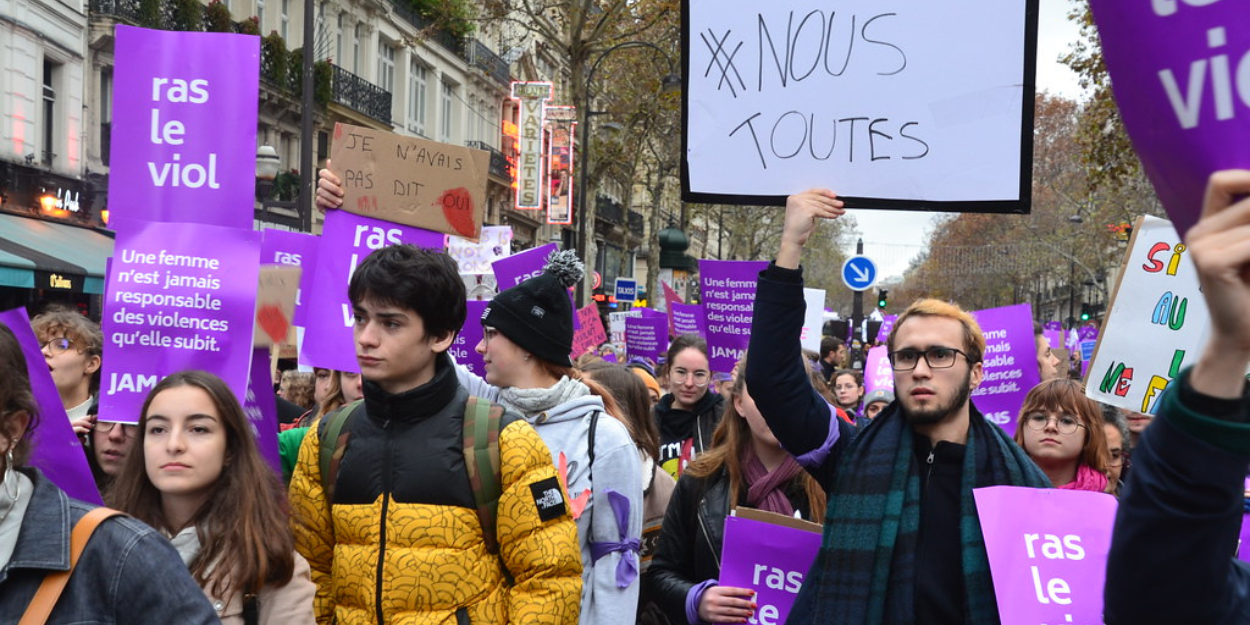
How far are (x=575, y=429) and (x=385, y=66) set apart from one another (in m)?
32.6

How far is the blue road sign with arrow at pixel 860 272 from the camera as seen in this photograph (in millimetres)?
17250

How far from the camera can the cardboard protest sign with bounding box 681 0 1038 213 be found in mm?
2932

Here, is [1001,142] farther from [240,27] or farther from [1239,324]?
[240,27]

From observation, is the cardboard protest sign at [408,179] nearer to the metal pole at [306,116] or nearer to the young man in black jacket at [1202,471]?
the young man in black jacket at [1202,471]

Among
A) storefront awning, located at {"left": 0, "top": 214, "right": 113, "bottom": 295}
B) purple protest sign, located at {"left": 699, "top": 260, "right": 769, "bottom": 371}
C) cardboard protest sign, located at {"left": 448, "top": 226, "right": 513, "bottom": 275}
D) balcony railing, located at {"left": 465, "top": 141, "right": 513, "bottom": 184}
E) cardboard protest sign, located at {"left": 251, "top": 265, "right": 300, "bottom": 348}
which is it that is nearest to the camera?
cardboard protest sign, located at {"left": 251, "top": 265, "right": 300, "bottom": 348}

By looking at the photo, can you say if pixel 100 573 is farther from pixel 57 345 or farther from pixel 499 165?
pixel 499 165

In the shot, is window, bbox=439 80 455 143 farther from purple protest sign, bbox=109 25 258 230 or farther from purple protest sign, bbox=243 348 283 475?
purple protest sign, bbox=243 348 283 475

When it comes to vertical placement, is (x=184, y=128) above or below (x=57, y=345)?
above

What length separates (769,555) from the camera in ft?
11.7

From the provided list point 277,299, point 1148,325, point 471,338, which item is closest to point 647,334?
point 471,338

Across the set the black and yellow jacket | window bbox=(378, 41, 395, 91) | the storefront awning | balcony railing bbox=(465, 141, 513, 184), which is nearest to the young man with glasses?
the black and yellow jacket

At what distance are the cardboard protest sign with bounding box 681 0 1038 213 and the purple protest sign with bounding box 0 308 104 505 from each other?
1.65m

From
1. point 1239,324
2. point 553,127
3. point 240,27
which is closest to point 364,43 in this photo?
point 553,127

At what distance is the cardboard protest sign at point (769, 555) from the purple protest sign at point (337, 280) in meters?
1.84
